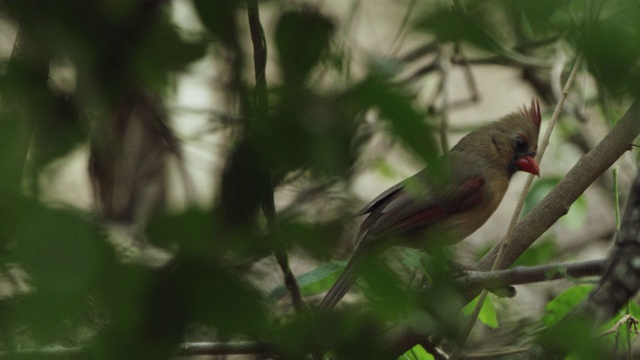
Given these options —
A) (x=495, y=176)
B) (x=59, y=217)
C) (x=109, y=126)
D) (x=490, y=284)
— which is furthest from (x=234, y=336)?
(x=495, y=176)

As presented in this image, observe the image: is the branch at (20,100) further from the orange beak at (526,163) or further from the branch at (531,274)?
the orange beak at (526,163)

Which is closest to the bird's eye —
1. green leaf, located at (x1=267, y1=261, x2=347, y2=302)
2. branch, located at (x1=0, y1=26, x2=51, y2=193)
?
green leaf, located at (x1=267, y1=261, x2=347, y2=302)

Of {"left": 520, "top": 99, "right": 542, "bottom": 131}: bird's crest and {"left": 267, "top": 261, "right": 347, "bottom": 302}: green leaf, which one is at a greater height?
{"left": 520, "top": 99, "right": 542, "bottom": 131}: bird's crest

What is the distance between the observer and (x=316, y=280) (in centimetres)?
147

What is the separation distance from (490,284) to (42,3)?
3.48 feet

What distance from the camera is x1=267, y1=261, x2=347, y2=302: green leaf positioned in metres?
0.78

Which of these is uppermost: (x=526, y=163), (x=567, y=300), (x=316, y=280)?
(x=526, y=163)

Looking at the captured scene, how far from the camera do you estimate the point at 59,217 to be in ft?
1.82

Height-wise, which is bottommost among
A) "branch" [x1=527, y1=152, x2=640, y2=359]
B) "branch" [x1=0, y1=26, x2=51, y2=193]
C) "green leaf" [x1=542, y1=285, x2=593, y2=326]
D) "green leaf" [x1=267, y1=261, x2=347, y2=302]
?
"green leaf" [x1=542, y1=285, x2=593, y2=326]

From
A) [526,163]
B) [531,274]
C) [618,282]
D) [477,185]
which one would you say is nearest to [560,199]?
[477,185]

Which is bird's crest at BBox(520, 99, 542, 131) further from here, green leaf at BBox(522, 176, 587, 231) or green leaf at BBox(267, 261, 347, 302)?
green leaf at BBox(267, 261, 347, 302)

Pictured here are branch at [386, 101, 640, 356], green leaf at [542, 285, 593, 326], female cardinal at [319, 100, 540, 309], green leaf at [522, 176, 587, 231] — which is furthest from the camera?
green leaf at [522, 176, 587, 231]

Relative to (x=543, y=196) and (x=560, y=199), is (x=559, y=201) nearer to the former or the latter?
(x=560, y=199)

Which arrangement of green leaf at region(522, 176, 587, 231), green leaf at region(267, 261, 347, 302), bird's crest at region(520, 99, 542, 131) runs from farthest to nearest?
1. bird's crest at region(520, 99, 542, 131)
2. green leaf at region(522, 176, 587, 231)
3. green leaf at region(267, 261, 347, 302)
